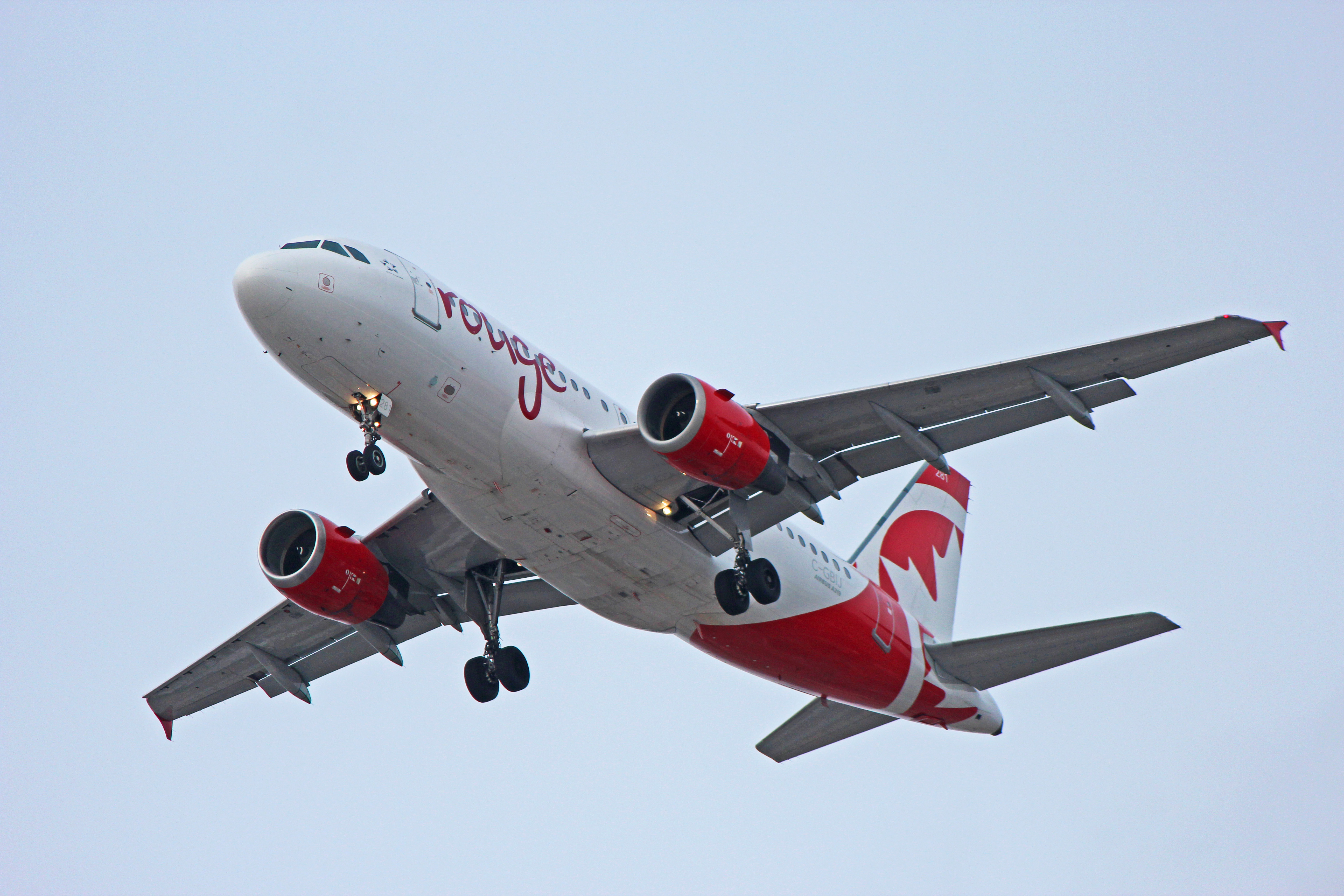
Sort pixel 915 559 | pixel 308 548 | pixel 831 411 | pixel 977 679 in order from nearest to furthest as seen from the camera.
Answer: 1. pixel 831 411
2. pixel 308 548
3. pixel 977 679
4. pixel 915 559

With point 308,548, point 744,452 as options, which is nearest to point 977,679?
point 744,452

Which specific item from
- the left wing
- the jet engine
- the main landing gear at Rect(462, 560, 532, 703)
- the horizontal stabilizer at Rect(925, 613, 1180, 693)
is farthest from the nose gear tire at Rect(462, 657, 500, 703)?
the horizontal stabilizer at Rect(925, 613, 1180, 693)

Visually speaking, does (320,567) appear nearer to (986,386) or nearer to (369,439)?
(369,439)

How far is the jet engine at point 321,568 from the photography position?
2434 centimetres

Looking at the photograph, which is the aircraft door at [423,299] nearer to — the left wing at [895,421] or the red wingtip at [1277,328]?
the left wing at [895,421]

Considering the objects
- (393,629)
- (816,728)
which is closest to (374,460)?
(393,629)

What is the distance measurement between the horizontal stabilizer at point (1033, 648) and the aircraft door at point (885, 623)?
1.05 meters

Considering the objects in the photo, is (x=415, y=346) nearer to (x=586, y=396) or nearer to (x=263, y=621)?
(x=586, y=396)

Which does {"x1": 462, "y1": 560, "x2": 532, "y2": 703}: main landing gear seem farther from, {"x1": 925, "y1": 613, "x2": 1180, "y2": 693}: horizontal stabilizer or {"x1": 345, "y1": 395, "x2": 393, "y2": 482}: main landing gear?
{"x1": 925, "y1": 613, "x2": 1180, "y2": 693}: horizontal stabilizer

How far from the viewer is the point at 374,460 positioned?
20.0m

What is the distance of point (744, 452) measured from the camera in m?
20.8

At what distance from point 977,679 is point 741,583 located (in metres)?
7.12

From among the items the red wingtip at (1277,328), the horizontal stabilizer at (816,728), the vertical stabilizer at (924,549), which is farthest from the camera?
the vertical stabilizer at (924,549)

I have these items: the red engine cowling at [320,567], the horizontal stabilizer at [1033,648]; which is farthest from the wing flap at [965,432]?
the red engine cowling at [320,567]
